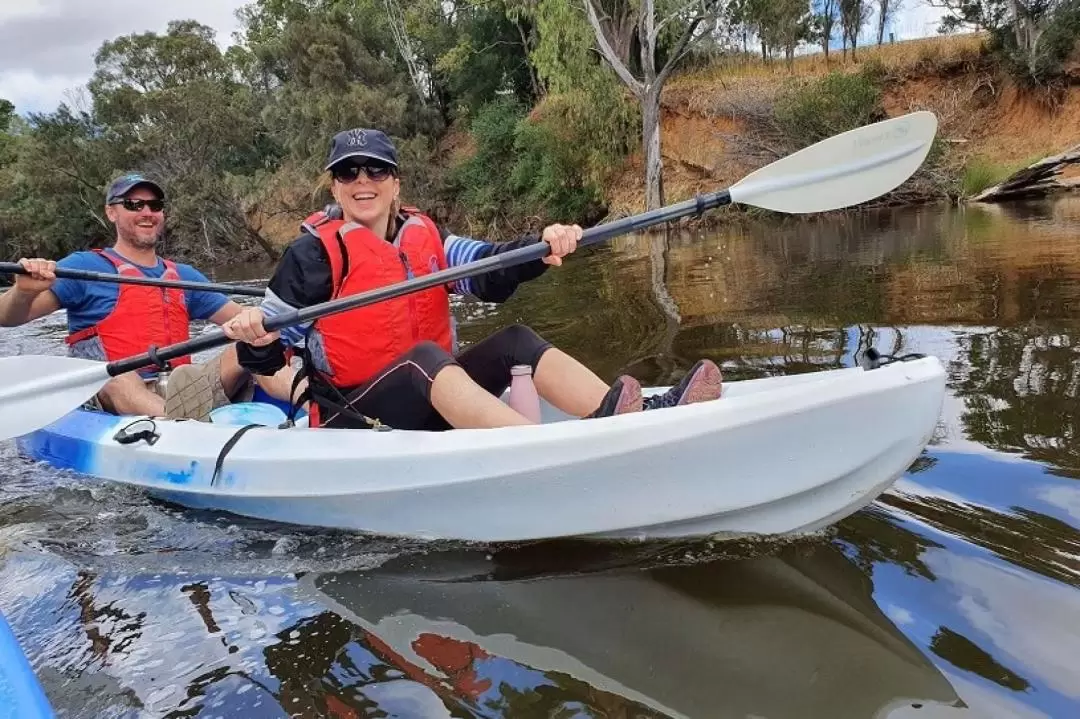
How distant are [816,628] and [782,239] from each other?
29.3 ft

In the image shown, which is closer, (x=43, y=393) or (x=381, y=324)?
(x=381, y=324)

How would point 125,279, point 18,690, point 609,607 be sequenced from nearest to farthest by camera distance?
1. point 18,690
2. point 609,607
3. point 125,279

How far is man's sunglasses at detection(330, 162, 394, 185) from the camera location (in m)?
2.45

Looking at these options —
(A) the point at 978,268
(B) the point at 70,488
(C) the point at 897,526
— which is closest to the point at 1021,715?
(C) the point at 897,526

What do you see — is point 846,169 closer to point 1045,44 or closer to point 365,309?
point 365,309

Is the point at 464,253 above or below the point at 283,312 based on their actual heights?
above

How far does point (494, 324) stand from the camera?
20.4 feet

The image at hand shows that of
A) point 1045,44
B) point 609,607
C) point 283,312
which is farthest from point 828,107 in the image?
point 609,607

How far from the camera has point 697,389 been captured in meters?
2.09

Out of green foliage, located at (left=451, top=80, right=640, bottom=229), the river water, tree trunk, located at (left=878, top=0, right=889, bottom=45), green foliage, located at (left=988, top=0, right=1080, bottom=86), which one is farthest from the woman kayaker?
tree trunk, located at (left=878, top=0, right=889, bottom=45)

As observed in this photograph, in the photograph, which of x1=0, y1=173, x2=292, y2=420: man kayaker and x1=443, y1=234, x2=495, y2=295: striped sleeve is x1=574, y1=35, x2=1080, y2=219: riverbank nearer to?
x1=443, y1=234, x2=495, y2=295: striped sleeve

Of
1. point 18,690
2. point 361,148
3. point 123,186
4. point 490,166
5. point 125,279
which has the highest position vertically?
point 490,166

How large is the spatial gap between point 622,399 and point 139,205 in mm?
2629

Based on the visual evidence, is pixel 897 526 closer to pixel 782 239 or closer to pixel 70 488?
pixel 70 488
